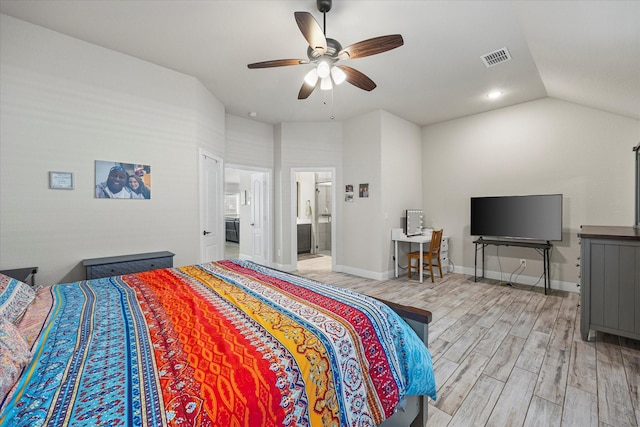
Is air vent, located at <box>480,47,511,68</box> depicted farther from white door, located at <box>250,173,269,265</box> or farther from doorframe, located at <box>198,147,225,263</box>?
white door, located at <box>250,173,269,265</box>

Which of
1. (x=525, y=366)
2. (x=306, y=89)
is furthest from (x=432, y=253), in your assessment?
(x=306, y=89)

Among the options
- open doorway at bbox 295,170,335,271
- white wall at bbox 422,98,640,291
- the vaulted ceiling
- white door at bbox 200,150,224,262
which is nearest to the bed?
white door at bbox 200,150,224,262

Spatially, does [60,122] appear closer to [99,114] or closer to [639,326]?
[99,114]

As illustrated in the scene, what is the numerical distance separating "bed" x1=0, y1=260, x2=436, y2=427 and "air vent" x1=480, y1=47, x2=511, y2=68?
3.00 meters

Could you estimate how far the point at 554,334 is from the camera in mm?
2746

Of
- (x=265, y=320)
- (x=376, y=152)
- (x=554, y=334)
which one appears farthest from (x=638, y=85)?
(x=265, y=320)

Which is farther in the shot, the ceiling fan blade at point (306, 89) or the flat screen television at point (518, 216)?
the flat screen television at point (518, 216)

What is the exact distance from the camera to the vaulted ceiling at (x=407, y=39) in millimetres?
2262

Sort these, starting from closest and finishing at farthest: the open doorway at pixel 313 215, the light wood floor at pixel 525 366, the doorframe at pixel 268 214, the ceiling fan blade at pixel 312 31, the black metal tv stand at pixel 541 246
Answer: the light wood floor at pixel 525 366, the ceiling fan blade at pixel 312 31, the black metal tv stand at pixel 541 246, the doorframe at pixel 268 214, the open doorway at pixel 313 215

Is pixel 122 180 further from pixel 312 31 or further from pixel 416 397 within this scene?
pixel 416 397

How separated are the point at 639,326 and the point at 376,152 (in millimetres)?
3631

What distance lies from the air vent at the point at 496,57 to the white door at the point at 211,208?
11.9 feet

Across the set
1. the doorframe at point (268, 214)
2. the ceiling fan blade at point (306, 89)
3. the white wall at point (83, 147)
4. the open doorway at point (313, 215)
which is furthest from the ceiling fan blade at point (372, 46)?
the open doorway at point (313, 215)

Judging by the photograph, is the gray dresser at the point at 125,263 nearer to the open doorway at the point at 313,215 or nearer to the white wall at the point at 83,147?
the white wall at the point at 83,147
